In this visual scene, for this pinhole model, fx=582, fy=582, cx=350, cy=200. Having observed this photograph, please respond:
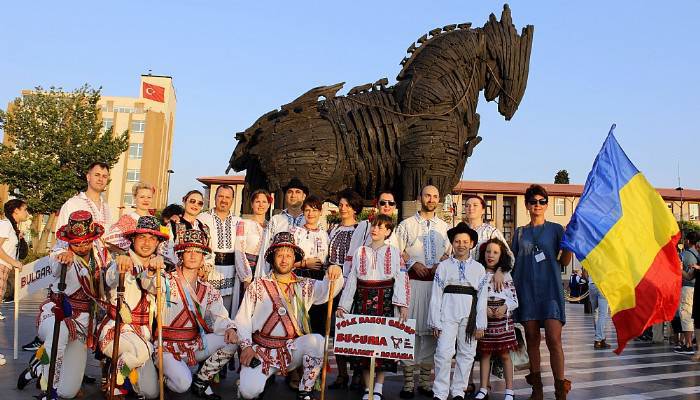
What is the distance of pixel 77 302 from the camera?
473 centimetres

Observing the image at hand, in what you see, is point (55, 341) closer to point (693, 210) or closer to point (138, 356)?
point (138, 356)

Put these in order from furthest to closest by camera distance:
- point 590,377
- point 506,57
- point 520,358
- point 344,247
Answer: point 506,57 → point 590,377 → point 344,247 → point 520,358

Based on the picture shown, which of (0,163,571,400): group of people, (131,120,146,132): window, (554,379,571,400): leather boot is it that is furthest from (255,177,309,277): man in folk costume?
(131,120,146,132): window

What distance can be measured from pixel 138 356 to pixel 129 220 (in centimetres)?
141

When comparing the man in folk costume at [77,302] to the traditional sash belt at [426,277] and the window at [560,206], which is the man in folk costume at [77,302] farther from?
the window at [560,206]

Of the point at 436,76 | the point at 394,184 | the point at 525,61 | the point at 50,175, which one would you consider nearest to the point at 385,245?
the point at 394,184

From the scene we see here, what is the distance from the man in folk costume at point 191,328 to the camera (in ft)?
15.6

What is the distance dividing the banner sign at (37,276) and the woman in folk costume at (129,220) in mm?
592

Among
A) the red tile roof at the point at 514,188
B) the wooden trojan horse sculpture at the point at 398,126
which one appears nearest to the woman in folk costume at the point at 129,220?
the wooden trojan horse sculpture at the point at 398,126

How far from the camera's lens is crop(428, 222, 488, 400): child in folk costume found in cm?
510

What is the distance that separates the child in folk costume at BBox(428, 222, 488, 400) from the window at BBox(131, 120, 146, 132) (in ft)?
173

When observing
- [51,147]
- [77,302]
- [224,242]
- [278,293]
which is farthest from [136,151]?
[278,293]

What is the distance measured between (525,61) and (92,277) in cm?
721

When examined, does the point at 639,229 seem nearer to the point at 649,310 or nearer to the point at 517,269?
the point at 649,310
